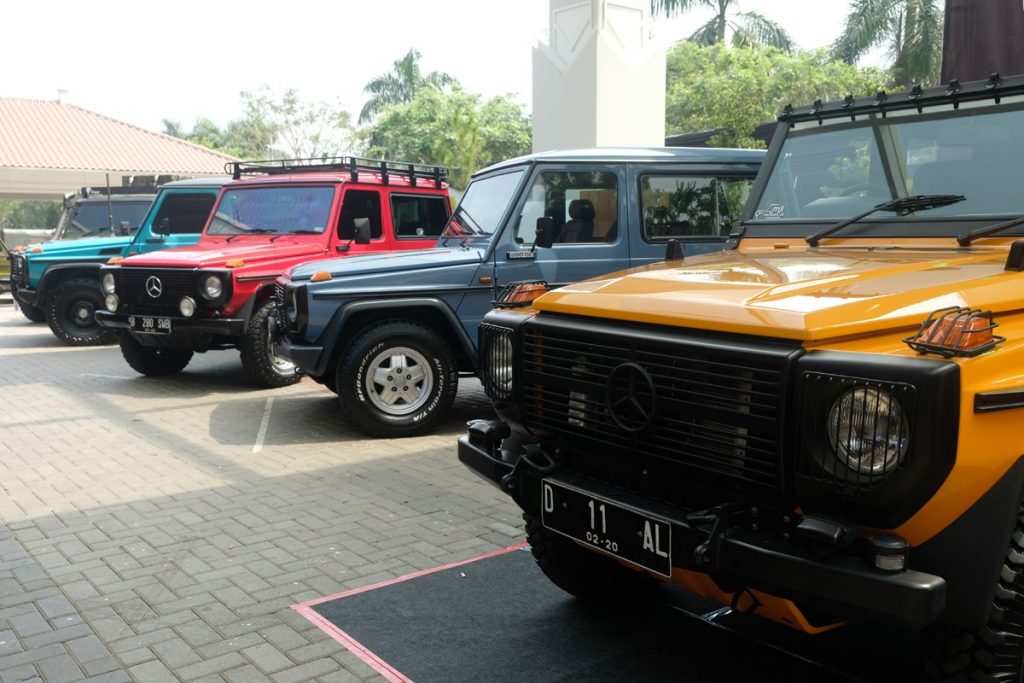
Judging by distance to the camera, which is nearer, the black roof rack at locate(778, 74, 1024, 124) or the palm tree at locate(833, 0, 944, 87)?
the black roof rack at locate(778, 74, 1024, 124)

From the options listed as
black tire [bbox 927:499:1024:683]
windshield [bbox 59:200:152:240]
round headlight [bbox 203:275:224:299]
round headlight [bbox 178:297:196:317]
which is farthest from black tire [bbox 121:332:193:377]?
black tire [bbox 927:499:1024:683]

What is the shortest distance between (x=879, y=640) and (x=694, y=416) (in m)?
1.51

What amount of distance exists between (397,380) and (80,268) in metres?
7.69

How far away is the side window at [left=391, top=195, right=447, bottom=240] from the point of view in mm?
9453

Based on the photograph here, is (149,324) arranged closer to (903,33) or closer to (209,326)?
(209,326)

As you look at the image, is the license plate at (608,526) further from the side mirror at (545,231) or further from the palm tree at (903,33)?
the palm tree at (903,33)

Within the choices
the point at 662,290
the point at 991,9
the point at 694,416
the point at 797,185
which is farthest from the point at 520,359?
the point at 991,9

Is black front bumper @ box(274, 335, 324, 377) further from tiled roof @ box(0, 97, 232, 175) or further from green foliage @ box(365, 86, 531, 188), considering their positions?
green foliage @ box(365, 86, 531, 188)

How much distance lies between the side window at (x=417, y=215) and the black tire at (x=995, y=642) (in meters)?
7.67

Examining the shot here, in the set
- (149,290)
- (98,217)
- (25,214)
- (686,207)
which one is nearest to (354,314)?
(686,207)

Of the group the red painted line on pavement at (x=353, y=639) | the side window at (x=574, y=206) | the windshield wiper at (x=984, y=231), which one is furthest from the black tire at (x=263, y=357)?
the windshield wiper at (x=984, y=231)

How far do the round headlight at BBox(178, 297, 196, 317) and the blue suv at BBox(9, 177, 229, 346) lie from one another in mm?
3425

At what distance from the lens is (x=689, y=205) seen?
7129 millimetres

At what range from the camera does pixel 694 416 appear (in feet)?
8.47
